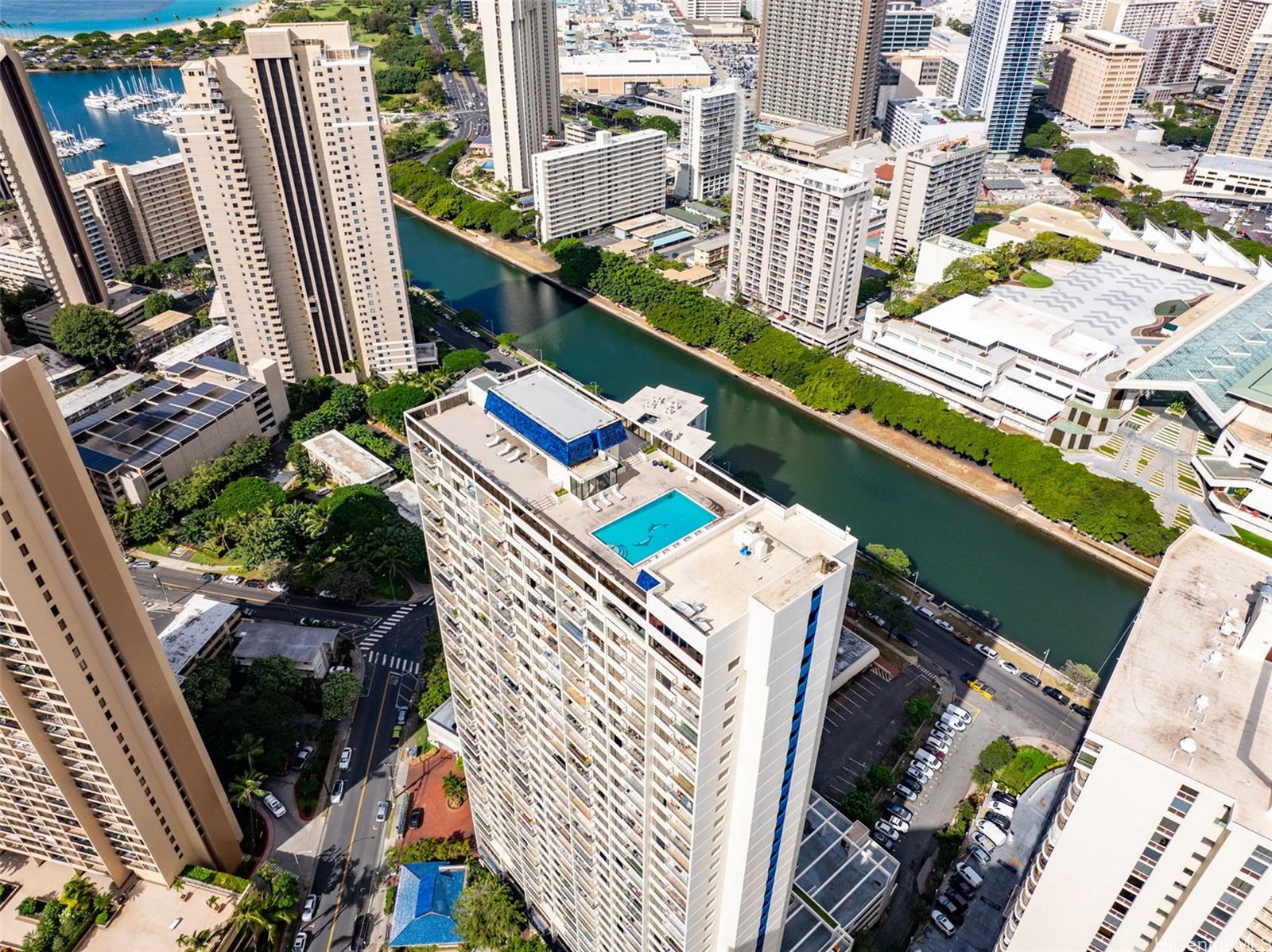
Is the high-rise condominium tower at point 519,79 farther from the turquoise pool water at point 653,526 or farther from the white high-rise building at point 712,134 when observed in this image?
the turquoise pool water at point 653,526

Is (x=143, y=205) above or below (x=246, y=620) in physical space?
above

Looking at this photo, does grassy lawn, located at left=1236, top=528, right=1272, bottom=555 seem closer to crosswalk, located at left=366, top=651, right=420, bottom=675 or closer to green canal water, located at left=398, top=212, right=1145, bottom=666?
green canal water, located at left=398, top=212, right=1145, bottom=666

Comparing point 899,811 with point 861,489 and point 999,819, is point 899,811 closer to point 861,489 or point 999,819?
point 999,819

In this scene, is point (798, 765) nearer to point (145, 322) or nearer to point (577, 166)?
point (145, 322)

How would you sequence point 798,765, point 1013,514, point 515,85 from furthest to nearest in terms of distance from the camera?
point 515,85 < point 1013,514 < point 798,765

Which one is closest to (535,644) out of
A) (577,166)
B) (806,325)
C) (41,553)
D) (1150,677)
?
(41,553)
